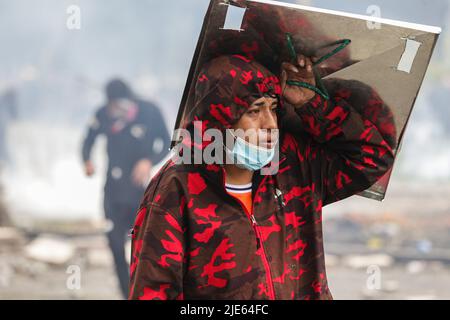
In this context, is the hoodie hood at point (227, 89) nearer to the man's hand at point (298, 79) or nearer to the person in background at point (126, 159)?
the man's hand at point (298, 79)

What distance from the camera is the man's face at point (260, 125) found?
230 centimetres

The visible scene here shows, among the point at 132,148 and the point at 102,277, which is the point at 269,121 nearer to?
the point at 132,148

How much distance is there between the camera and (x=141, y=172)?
6074 millimetres

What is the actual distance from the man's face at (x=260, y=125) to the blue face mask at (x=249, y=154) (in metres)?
0.01

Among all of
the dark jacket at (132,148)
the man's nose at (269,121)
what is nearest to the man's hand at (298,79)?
the man's nose at (269,121)

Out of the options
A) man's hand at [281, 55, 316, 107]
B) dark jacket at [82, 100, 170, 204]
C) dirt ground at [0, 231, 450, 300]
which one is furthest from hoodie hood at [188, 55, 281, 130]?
dirt ground at [0, 231, 450, 300]

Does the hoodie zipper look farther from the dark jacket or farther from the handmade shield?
the dark jacket

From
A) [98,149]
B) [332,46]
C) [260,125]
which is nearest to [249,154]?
[260,125]

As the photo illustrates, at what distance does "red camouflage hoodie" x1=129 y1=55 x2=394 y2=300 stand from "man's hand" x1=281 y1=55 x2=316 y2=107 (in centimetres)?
3

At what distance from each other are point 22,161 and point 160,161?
2.14 m

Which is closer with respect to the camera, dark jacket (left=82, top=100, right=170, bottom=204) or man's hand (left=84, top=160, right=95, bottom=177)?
dark jacket (left=82, top=100, right=170, bottom=204)

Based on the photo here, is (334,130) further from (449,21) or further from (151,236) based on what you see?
(449,21)

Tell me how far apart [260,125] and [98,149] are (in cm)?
473

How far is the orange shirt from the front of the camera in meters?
2.35
